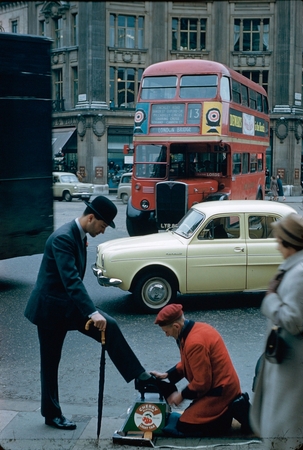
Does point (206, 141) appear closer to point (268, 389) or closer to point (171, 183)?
point (171, 183)

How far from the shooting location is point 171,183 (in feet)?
50.9

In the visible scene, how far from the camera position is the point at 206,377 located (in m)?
4.23

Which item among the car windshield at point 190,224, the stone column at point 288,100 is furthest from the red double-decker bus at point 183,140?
the stone column at point 288,100

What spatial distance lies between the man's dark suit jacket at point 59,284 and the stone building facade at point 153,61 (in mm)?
36049

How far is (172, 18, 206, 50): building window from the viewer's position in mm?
40656

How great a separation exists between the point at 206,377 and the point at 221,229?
4541mm

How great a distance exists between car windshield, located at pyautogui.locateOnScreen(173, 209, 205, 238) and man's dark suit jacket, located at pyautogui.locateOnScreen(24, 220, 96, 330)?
14.0ft

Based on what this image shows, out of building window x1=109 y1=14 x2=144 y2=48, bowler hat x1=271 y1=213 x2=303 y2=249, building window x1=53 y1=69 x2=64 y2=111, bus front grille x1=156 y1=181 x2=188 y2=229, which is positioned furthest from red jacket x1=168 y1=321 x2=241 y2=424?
building window x1=53 y1=69 x2=64 y2=111

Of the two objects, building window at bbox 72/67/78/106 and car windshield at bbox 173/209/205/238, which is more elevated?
building window at bbox 72/67/78/106

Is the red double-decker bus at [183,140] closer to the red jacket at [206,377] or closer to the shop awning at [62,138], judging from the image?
the red jacket at [206,377]

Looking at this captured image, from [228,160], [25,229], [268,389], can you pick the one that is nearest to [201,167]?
[228,160]

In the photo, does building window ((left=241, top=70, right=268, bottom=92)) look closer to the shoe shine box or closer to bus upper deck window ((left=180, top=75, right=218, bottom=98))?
bus upper deck window ((left=180, top=75, right=218, bottom=98))

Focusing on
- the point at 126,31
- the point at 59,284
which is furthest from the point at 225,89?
the point at 126,31

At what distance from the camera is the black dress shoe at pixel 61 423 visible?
4516 mm
